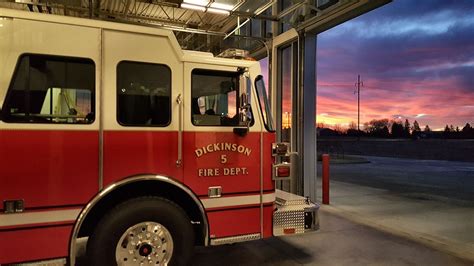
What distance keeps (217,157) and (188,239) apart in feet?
3.05

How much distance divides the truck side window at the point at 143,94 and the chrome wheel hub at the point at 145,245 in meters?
1.07

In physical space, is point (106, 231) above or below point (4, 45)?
below

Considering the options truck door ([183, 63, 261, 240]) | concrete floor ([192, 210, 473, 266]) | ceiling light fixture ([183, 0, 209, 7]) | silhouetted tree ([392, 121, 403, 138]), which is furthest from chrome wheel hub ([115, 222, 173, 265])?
silhouetted tree ([392, 121, 403, 138])

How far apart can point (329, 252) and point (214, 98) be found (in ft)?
8.97

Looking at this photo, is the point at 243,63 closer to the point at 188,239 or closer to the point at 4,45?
the point at 188,239

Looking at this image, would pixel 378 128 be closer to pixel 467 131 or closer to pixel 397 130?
pixel 397 130

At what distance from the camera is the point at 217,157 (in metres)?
4.16

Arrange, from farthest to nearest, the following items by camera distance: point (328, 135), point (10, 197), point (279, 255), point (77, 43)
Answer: point (328, 135), point (279, 255), point (77, 43), point (10, 197)

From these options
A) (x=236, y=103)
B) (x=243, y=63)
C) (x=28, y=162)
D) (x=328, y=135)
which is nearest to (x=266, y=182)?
(x=236, y=103)

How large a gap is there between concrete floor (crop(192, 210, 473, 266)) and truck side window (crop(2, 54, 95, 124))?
7.87 feet

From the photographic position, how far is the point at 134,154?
12.3 feet

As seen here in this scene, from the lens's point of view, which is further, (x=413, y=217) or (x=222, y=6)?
(x=413, y=217)

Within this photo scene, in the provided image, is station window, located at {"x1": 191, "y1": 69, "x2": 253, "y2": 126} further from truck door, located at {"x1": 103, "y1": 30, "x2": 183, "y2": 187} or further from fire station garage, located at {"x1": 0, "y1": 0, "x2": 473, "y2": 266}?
truck door, located at {"x1": 103, "y1": 30, "x2": 183, "y2": 187}

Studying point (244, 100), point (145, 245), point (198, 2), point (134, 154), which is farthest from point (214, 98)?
point (198, 2)
